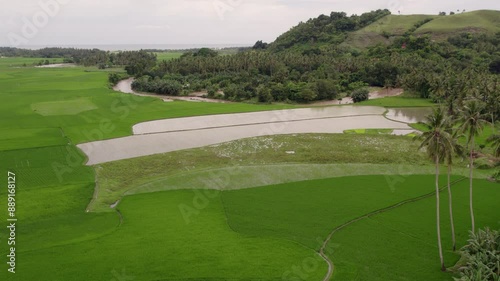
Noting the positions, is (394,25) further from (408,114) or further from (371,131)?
(371,131)

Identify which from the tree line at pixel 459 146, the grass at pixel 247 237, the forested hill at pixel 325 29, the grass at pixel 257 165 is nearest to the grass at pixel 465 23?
the forested hill at pixel 325 29

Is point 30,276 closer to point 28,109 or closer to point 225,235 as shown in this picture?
point 225,235

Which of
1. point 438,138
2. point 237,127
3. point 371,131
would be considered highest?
point 438,138

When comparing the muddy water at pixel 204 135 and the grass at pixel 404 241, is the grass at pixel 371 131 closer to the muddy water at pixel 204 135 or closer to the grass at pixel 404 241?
the muddy water at pixel 204 135

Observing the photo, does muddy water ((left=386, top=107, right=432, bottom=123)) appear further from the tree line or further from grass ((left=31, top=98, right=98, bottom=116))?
grass ((left=31, top=98, right=98, bottom=116))

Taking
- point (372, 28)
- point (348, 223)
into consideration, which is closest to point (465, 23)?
point (372, 28)

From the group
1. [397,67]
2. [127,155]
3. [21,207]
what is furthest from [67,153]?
[397,67]

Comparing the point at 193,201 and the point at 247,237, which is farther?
the point at 193,201
